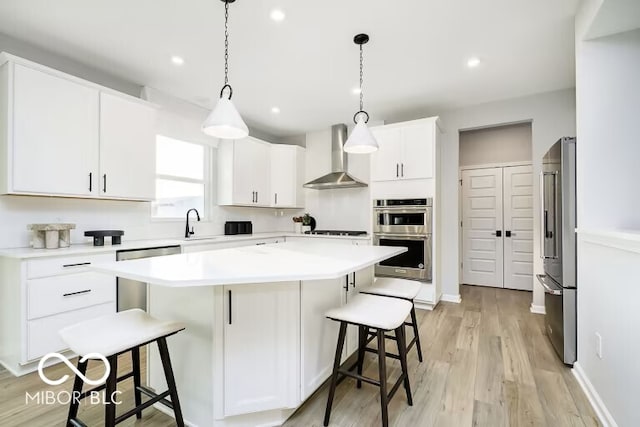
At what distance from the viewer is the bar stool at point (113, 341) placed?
119 centimetres

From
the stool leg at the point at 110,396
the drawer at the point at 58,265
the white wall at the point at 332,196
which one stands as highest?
the white wall at the point at 332,196

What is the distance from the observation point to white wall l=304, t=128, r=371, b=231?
4.79 metres

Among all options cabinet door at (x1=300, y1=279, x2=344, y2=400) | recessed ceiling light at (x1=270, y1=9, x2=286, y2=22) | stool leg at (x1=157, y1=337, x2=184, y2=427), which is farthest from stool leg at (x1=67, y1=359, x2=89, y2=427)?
recessed ceiling light at (x1=270, y1=9, x2=286, y2=22)

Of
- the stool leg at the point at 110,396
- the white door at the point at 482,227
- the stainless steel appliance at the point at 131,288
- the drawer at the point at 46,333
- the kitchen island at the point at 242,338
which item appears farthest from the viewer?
the white door at the point at 482,227

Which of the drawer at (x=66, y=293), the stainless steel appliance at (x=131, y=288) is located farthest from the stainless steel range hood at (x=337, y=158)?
the drawer at (x=66, y=293)

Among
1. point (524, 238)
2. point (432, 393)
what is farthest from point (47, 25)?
point (524, 238)

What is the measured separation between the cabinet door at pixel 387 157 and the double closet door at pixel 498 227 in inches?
74.7

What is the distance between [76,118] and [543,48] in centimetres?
415

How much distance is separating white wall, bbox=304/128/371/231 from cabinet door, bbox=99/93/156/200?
2.61 meters

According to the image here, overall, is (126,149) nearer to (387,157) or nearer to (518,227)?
(387,157)

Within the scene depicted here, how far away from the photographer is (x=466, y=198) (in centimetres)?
512

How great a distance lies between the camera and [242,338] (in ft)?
5.06

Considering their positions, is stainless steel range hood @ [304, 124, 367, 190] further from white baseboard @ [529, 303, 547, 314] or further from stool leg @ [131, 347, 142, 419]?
stool leg @ [131, 347, 142, 419]

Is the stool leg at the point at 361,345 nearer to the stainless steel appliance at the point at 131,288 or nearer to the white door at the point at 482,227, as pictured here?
the stainless steel appliance at the point at 131,288
